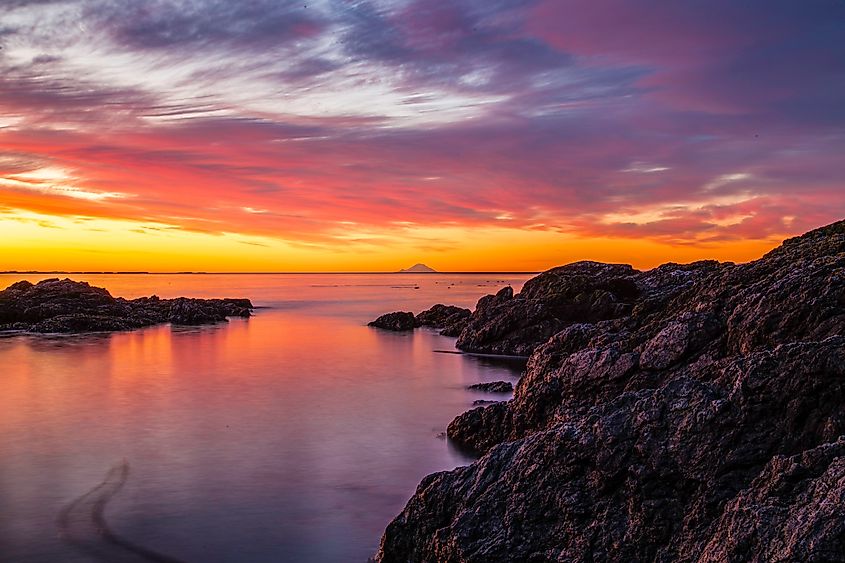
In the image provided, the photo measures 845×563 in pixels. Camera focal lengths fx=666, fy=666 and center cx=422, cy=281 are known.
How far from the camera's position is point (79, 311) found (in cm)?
6012

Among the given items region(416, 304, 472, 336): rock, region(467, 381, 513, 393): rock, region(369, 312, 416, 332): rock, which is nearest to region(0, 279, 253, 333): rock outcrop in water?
region(369, 312, 416, 332): rock

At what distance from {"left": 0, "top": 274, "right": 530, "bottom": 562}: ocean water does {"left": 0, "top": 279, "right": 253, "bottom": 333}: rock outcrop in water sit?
11978mm

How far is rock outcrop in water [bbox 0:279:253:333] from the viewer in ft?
182

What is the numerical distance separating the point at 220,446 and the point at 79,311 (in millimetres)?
47112

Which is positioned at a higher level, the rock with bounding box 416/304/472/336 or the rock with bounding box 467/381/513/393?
the rock with bounding box 416/304/472/336

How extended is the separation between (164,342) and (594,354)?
4070 cm

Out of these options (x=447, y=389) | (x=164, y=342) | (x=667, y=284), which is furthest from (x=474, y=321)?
(x=164, y=342)

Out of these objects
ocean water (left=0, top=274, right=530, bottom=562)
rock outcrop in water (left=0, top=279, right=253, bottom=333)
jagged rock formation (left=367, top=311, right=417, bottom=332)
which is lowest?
ocean water (left=0, top=274, right=530, bottom=562)

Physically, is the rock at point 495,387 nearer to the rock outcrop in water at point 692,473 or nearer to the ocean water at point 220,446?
the ocean water at point 220,446

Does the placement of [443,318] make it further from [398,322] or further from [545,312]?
Answer: [545,312]

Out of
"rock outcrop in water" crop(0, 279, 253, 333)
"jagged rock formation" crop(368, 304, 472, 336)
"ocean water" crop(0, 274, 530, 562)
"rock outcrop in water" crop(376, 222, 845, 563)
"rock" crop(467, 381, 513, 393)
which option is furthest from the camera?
"jagged rock formation" crop(368, 304, 472, 336)

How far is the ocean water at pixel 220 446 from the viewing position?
516 inches

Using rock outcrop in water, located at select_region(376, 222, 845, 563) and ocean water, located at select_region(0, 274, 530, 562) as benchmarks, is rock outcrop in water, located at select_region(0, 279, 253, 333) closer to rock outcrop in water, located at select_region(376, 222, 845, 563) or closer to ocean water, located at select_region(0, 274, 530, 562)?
ocean water, located at select_region(0, 274, 530, 562)

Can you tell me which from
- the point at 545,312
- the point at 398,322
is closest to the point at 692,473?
the point at 545,312
